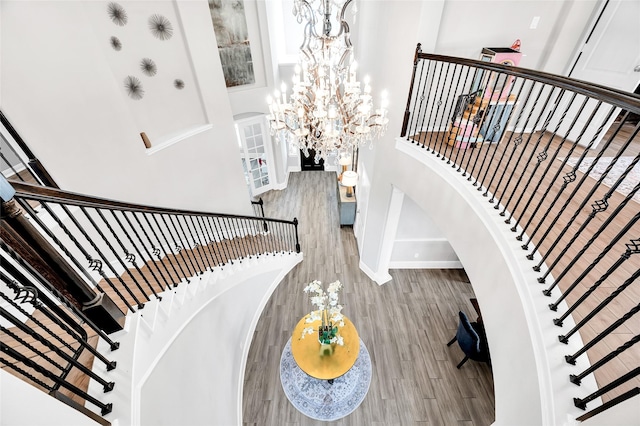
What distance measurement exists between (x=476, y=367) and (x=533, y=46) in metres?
4.94

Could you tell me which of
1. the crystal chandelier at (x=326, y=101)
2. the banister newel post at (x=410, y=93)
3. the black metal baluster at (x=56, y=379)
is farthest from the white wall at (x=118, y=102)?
the banister newel post at (x=410, y=93)

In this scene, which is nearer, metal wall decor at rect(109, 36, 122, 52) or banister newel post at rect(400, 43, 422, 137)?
banister newel post at rect(400, 43, 422, 137)

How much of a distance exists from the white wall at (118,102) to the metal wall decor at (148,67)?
0.08 metres

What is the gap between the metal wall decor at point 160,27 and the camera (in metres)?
3.93

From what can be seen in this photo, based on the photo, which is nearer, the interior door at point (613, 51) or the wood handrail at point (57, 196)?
the wood handrail at point (57, 196)

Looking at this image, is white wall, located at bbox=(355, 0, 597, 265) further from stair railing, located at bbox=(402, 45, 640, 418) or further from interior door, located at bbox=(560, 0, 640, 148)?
stair railing, located at bbox=(402, 45, 640, 418)

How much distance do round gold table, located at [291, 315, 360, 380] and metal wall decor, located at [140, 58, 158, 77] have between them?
4589 mm

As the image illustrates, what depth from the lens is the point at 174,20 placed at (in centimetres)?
401

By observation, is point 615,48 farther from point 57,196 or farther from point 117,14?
point 117,14

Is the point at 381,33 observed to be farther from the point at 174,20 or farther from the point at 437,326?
the point at 437,326

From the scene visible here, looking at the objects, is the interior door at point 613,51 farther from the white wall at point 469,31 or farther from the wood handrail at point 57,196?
Result: the wood handrail at point 57,196

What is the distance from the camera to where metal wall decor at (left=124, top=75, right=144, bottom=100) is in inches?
157

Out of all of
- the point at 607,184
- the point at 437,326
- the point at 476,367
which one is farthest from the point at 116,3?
the point at 476,367

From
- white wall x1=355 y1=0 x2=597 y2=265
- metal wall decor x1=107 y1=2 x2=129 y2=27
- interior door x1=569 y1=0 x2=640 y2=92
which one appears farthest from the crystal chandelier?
interior door x1=569 y1=0 x2=640 y2=92
